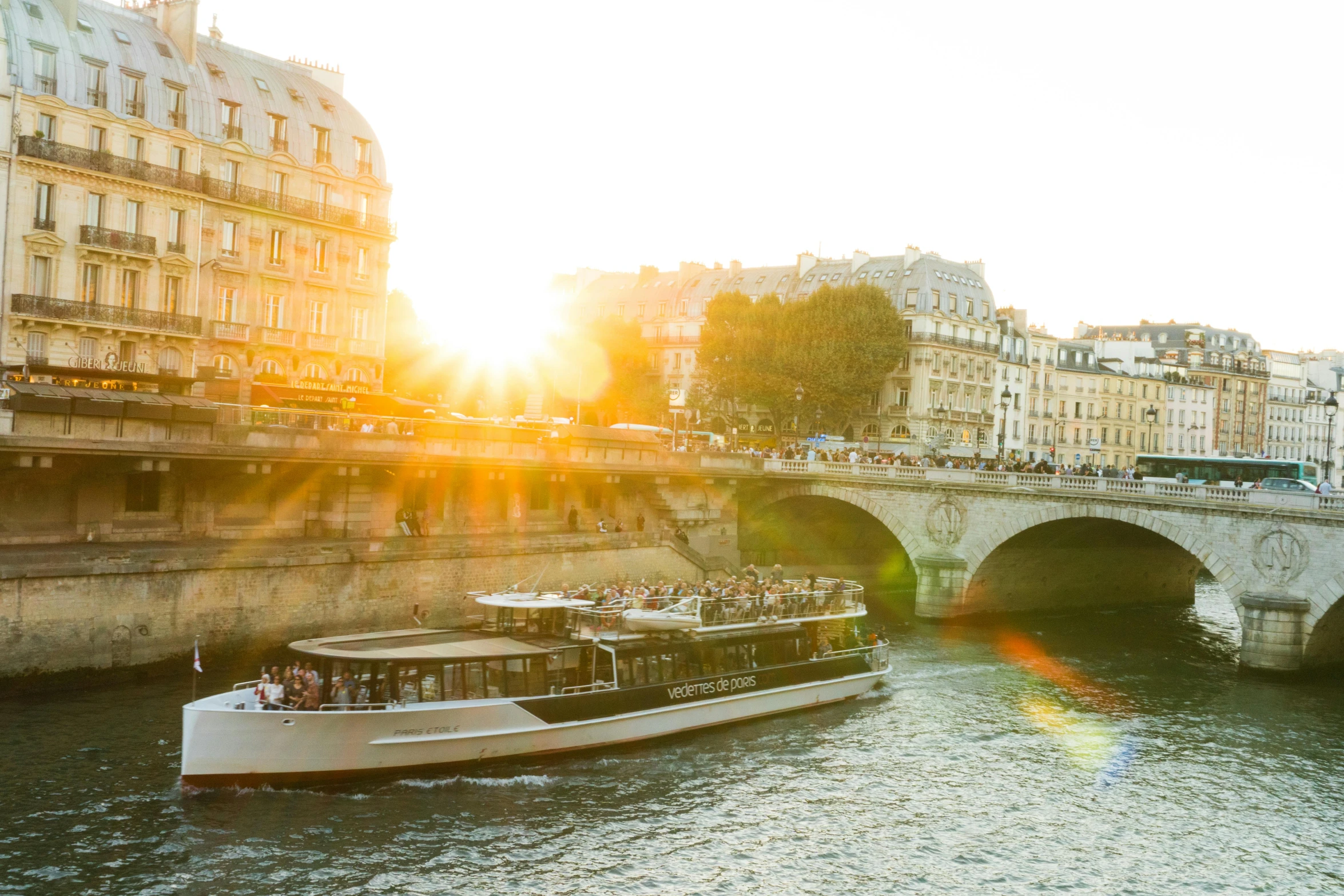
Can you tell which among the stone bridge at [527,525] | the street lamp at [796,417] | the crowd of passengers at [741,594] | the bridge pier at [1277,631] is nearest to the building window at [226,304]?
the stone bridge at [527,525]

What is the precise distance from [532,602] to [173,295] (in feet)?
110

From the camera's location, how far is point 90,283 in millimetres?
57219

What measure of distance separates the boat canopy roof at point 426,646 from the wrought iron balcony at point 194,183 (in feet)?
110

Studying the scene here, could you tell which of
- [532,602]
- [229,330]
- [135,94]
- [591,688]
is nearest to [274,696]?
[532,602]

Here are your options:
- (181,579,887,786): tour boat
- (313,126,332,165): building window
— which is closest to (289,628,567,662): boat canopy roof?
(181,579,887,786): tour boat

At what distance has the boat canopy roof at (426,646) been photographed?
31.2m

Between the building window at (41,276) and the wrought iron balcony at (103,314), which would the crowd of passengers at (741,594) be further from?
the building window at (41,276)

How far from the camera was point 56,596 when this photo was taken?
36.3 m

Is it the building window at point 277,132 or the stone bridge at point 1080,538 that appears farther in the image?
the building window at point 277,132

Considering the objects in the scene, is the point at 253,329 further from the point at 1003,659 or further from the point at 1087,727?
the point at 1087,727

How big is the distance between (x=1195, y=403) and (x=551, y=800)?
4655 inches

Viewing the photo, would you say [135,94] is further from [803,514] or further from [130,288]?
[803,514]

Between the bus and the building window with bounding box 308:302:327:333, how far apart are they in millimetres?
44657

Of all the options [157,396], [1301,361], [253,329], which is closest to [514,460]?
[157,396]
